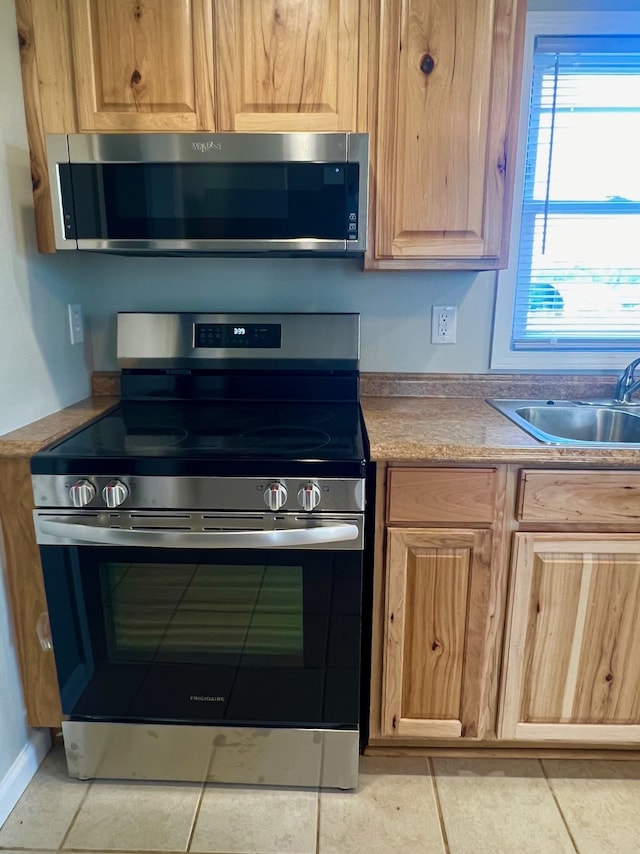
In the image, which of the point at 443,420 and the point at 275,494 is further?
the point at 443,420

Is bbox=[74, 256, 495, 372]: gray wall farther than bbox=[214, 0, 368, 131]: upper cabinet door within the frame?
Yes

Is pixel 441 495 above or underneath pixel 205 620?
above

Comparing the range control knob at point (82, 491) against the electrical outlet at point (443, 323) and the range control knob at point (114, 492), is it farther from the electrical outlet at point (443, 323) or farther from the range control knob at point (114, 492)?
the electrical outlet at point (443, 323)

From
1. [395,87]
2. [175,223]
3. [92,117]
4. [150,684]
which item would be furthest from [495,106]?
[150,684]

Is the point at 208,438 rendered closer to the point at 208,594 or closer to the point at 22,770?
the point at 208,594

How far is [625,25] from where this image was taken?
1703 mm

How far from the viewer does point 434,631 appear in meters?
1.43

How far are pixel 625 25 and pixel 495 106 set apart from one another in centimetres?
66

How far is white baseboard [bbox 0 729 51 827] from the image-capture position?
140 centimetres

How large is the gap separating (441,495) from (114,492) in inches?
30.1

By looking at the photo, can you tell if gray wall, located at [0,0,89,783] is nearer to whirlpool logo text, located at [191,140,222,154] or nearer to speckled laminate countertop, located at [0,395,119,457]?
speckled laminate countertop, located at [0,395,119,457]

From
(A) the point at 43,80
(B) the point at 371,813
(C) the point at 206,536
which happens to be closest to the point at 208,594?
(C) the point at 206,536

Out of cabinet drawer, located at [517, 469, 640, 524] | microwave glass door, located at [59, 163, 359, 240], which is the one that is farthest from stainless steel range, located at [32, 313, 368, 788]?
microwave glass door, located at [59, 163, 359, 240]

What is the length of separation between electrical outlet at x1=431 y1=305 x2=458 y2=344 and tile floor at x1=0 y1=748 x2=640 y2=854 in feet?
4.18
